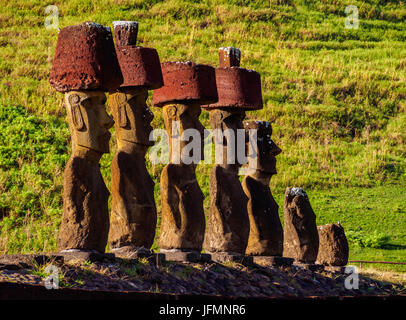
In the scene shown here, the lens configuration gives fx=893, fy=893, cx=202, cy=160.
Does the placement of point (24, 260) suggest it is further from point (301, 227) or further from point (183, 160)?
point (301, 227)

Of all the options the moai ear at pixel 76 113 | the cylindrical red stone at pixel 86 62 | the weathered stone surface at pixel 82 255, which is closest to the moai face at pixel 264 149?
the cylindrical red stone at pixel 86 62

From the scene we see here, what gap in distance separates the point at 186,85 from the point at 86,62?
1.86 m

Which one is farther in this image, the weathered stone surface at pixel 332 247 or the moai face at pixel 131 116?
the weathered stone surface at pixel 332 247

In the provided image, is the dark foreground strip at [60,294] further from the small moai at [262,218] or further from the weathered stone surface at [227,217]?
the small moai at [262,218]

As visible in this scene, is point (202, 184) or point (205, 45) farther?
point (205, 45)

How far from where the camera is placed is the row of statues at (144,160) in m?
7.93

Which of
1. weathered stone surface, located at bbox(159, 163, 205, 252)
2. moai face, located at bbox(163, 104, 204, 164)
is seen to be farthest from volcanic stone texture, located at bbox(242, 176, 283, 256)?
weathered stone surface, located at bbox(159, 163, 205, 252)

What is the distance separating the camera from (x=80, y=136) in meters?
7.95

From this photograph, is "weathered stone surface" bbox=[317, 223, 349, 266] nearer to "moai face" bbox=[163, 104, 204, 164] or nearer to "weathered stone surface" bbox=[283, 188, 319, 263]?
"weathered stone surface" bbox=[283, 188, 319, 263]

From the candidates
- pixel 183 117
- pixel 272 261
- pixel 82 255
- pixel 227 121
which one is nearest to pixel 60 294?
pixel 82 255

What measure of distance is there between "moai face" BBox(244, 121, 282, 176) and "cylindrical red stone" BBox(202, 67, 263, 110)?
0.97ft
